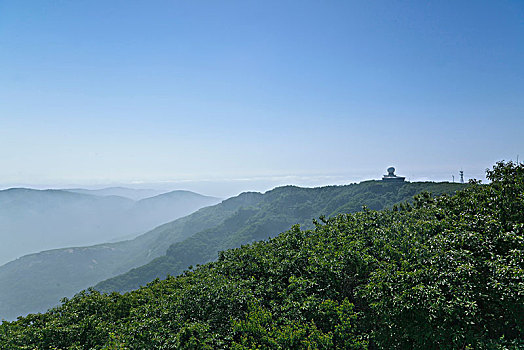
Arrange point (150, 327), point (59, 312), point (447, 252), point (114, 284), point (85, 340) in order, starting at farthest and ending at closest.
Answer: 1. point (114, 284)
2. point (59, 312)
3. point (85, 340)
4. point (150, 327)
5. point (447, 252)

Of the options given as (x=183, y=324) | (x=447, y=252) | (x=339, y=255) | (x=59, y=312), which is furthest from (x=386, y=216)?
(x=59, y=312)

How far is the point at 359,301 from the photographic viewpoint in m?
15.6

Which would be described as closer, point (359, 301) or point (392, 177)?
point (359, 301)

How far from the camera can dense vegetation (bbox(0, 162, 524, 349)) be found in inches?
445

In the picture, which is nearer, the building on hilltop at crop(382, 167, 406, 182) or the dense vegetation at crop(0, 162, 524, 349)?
the dense vegetation at crop(0, 162, 524, 349)

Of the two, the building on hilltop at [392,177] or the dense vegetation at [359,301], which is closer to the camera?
the dense vegetation at [359,301]

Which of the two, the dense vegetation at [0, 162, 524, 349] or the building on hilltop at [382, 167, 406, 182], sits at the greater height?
the building on hilltop at [382, 167, 406, 182]

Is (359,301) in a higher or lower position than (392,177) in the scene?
lower

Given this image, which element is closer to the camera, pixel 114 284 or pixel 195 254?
pixel 114 284

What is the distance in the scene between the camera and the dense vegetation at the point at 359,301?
11.3m

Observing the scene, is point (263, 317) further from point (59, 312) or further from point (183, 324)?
point (59, 312)

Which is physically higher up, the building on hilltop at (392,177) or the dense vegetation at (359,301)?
the building on hilltop at (392,177)

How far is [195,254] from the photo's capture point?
196 metres

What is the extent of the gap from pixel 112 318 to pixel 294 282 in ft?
36.2
